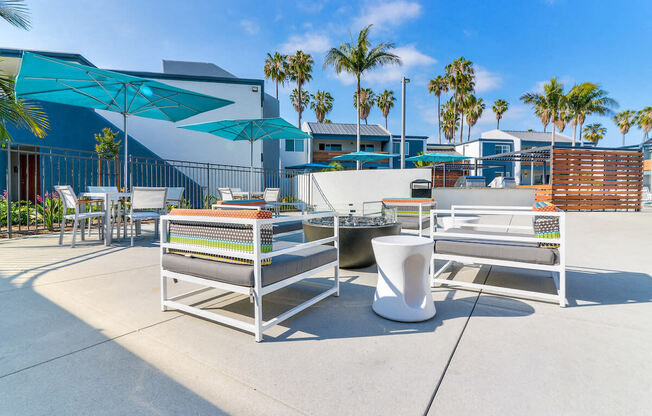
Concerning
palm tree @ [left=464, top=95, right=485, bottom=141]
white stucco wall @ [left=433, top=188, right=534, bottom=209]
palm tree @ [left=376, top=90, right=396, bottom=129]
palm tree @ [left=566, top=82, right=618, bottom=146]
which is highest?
palm tree @ [left=376, top=90, right=396, bottom=129]

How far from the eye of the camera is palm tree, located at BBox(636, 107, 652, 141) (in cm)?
3185

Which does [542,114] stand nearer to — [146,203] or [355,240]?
[355,240]

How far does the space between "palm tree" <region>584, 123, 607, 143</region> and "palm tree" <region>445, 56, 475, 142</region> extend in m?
22.1

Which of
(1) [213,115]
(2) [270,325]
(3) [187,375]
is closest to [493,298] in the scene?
(2) [270,325]

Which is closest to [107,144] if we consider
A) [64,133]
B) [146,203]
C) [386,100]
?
[64,133]

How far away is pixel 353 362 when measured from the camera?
169 cm

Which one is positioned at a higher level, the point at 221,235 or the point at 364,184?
the point at 364,184

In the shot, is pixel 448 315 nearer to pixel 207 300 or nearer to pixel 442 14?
pixel 207 300

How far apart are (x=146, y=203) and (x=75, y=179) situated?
796 cm

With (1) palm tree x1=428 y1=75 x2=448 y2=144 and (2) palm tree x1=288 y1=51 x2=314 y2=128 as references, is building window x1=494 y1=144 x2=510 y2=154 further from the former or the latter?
(2) palm tree x1=288 y1=51 x2=314 y2=128

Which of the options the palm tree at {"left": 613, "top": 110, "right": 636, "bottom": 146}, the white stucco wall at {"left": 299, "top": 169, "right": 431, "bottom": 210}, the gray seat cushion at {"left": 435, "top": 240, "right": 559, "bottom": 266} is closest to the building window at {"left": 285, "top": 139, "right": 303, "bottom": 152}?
the white stucco wall at {"left": 299, "top": 169, "right": 431, "bottom": 210}

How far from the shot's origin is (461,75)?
26672 millimetres

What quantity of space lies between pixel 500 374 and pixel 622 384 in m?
0.53

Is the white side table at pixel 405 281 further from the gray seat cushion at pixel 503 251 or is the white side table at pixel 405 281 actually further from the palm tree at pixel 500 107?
the palm tree at pixel 500 107
